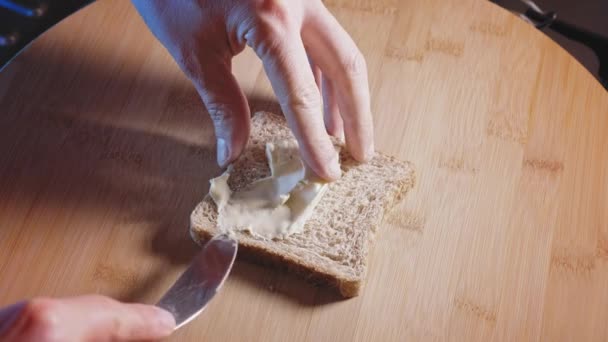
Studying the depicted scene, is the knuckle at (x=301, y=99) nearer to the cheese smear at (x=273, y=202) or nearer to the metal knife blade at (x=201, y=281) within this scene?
the cheese smear at (x=273, y=202)

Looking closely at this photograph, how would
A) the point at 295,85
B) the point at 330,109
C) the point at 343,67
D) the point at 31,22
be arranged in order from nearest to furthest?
the point at 295,85 < the point at 343,67 < the point at 330,109 < the point at 31,22

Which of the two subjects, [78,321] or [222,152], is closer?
[78,321]

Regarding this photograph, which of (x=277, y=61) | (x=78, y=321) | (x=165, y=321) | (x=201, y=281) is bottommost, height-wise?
(x=201, y=281)

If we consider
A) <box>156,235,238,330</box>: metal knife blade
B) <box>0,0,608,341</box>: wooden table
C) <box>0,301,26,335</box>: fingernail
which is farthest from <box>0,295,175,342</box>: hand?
<box>0,0,608,341</box>: wooden table

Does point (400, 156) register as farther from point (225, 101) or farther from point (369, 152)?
point (225, 101)

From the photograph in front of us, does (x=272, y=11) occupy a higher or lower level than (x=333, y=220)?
higher

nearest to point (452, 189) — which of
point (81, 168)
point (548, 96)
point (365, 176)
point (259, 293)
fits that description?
point (365, 176)

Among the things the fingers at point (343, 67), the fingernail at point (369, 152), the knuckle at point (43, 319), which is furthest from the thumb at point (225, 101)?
the knuckle at point (43, 319)

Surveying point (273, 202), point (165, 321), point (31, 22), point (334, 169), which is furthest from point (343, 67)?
point (31, 22)
